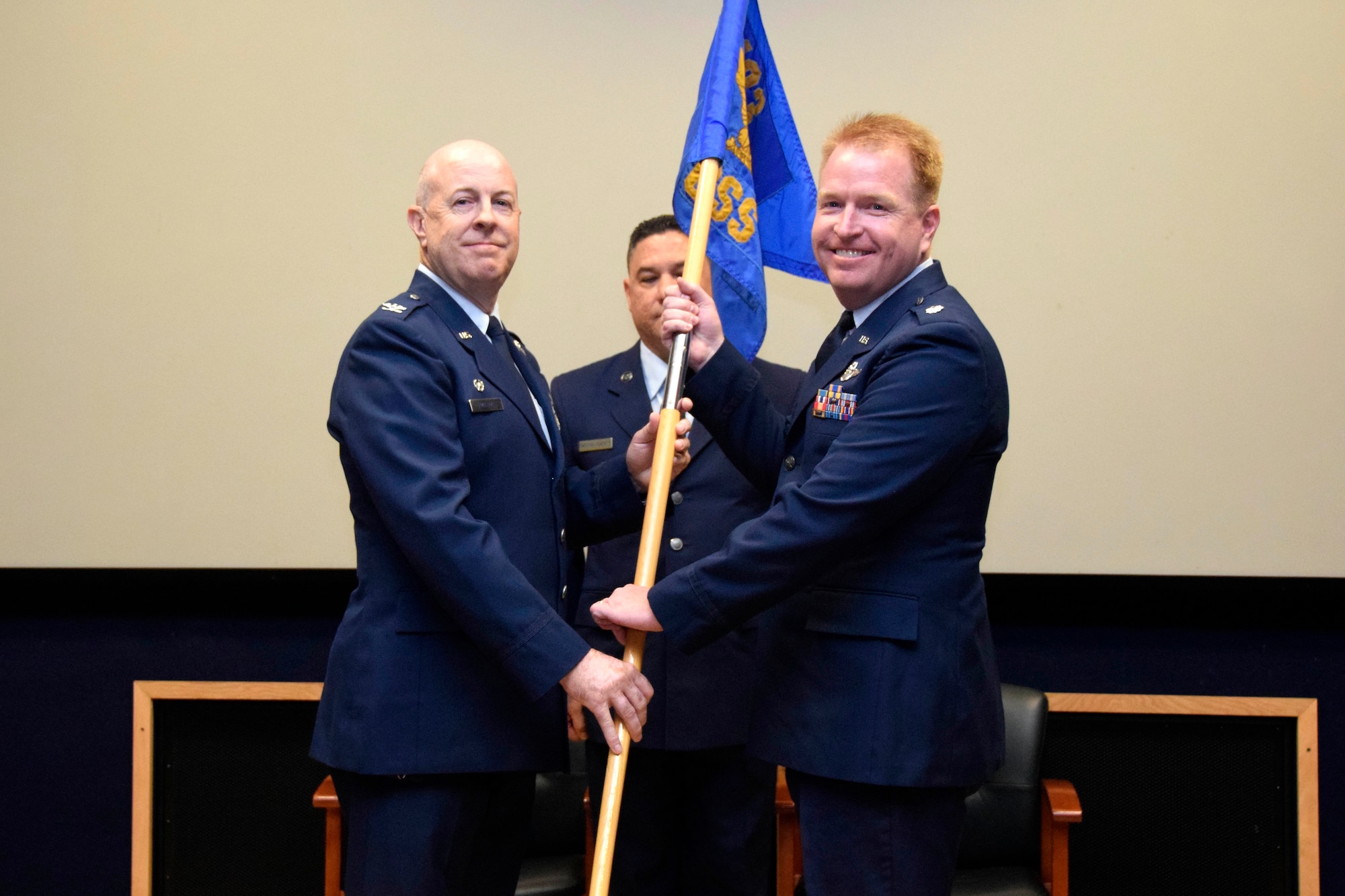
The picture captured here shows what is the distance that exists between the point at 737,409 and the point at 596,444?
0.57 metres

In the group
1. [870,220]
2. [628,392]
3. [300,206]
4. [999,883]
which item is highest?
[300,206]

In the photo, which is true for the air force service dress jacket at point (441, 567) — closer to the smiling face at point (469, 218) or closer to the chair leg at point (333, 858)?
the smiling face at point (469, 218)

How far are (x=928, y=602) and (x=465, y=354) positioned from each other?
835 millimetres

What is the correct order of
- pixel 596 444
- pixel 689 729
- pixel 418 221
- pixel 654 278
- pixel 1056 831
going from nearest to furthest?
pixel 418 221
pixel 689 729
pixel 596 444
pixel 654 278
pixel 1056 831

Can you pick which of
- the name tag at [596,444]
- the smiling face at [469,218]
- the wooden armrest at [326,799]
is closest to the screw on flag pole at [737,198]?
the smiling face at [469,218]

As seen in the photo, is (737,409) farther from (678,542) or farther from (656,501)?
(678,542)

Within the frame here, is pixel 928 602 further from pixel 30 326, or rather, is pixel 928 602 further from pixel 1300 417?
pixel 30 326

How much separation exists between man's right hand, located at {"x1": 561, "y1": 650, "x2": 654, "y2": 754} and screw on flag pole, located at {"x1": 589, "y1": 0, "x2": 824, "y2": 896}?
0.18 meters

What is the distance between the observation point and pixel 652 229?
2762 millimetres

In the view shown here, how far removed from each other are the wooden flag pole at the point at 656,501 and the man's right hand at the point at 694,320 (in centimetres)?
2

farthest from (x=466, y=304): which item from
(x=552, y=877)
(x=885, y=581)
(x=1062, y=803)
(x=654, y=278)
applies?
(x=1062, y=803)

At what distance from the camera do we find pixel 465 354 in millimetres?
1966

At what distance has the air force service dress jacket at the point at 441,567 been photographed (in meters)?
1.80

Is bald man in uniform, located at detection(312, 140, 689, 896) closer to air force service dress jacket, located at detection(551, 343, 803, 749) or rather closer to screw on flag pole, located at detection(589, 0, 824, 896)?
screw on flag pole, located at detection(589, 0, 824, 896)
